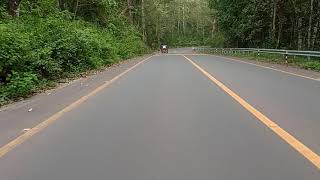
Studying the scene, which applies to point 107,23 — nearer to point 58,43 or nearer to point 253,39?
point 253,39

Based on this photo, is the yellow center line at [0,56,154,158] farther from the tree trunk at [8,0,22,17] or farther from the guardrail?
the guardrail

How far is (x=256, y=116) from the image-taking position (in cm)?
1012

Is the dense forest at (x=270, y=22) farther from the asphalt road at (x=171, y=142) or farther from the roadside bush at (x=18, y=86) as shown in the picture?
the asphalt road at (x=171, y=142)

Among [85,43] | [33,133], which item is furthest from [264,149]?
[85,43]

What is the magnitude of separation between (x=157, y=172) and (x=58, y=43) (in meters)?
17.0

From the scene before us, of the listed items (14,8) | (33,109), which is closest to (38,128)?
(33,109)

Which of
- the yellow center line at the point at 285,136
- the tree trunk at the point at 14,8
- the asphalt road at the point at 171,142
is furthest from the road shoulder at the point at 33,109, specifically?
the tree trunk at the point at 14,8

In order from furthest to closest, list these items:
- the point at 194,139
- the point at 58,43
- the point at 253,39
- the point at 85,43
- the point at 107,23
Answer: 1. the point at 253,39
2. the point at 107,23
3. the point at 85,43
4. the point at 58,43
5. the point at 194,139

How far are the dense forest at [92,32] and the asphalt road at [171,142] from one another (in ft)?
12.6

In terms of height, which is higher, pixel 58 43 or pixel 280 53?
pixel 58 43

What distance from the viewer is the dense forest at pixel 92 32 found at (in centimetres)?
1576

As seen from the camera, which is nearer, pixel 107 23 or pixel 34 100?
pixel 34 100

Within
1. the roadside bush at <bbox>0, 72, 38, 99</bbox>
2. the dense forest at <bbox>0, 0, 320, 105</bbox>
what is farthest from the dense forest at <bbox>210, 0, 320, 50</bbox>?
the roadside bush at <bbox>0, 72, 38, 99</bbox>

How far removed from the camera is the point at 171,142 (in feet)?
25.4
